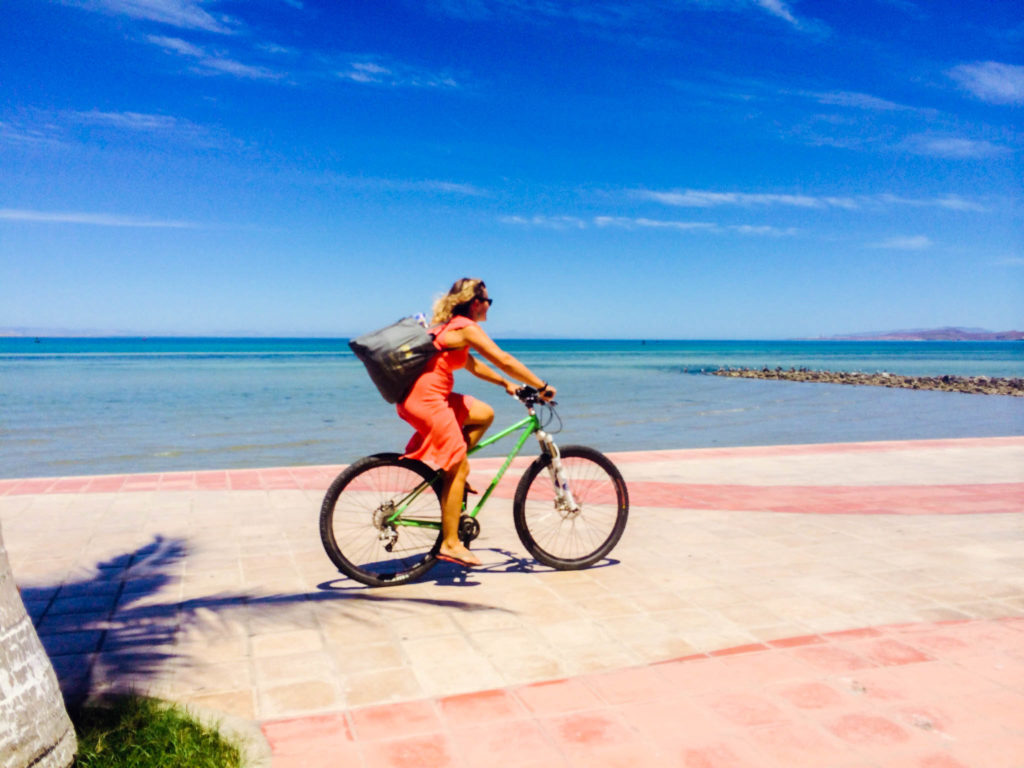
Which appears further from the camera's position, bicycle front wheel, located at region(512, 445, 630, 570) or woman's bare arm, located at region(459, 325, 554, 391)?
bicycle front wheel, located at region(512, 445, 630, 570)

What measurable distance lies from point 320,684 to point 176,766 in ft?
2.83

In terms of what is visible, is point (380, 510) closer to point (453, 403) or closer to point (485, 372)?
point (453, 403)

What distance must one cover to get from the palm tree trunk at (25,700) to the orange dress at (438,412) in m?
2.40

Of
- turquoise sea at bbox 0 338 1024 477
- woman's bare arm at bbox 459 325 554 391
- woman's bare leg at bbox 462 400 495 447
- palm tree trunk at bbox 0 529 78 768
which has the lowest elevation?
turquoise sea at bbox 0 338 1024 477

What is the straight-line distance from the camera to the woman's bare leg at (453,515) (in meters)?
4.86

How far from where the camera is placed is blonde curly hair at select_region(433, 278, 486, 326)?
4.91 meters

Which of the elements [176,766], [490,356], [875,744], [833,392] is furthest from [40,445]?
[833,392]

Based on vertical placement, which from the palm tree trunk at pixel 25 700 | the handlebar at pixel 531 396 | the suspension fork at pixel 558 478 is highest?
the handlebar at pixel 531 396

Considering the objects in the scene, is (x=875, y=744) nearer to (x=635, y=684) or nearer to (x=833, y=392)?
(x=635, y=684)

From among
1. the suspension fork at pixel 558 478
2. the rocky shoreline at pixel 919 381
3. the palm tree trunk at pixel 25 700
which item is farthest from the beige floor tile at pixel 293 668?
the rocky shoreline at pixel 919 381

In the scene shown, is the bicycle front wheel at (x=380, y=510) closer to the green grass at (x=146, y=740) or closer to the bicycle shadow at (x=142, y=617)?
the bicycle shadow at (x=142, y=617)

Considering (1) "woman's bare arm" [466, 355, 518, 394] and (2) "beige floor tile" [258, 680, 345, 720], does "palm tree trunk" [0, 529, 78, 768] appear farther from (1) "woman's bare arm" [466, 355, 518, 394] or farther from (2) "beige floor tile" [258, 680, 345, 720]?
(1) "woman's bare arm" [466, 355, 518, 394]

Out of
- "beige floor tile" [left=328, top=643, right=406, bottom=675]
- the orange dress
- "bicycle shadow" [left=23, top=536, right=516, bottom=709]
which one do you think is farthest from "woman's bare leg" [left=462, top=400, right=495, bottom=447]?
"beige floor tile" [left=328, top=643, right=406, bottom=675]

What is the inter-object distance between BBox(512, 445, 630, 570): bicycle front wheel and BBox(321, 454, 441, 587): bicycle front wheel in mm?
574
